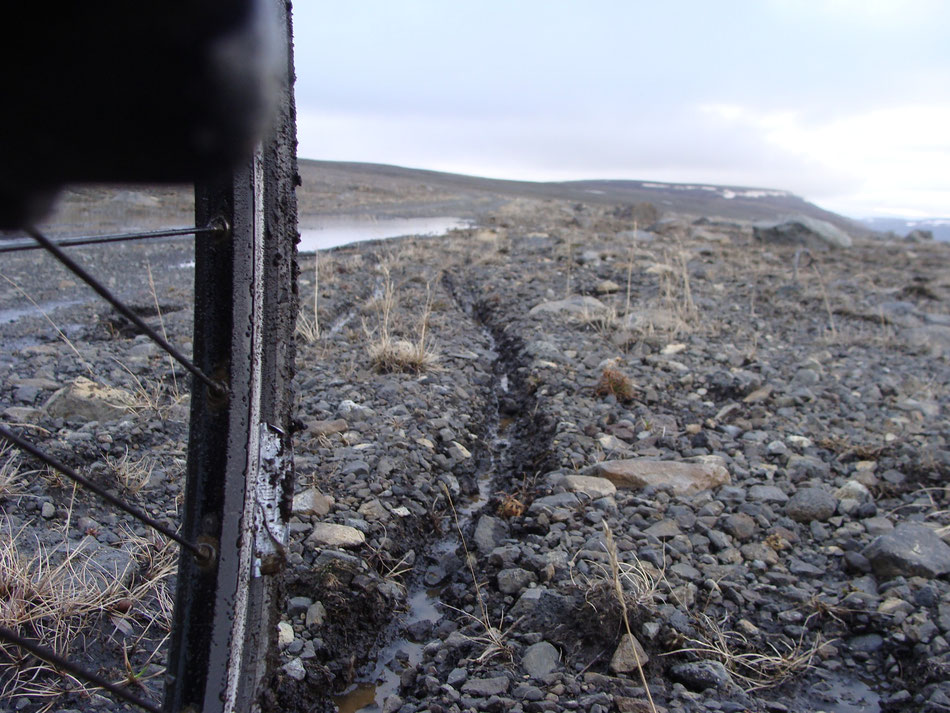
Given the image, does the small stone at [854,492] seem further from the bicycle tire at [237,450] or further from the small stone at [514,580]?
the bicycle tire at [237,450]

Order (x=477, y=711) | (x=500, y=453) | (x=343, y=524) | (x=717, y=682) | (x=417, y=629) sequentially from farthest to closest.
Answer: (x=500, y=453)
(x=343, y=524)
(x=417, y=629)
(x=717, y=682)
(x=477, y=711)

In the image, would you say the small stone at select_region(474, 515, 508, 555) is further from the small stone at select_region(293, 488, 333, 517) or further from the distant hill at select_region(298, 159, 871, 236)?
the distant hill at select_region(298, 159, 871, 236)

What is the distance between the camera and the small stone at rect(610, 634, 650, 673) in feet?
6.21

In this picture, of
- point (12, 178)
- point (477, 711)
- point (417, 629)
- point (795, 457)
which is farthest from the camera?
point (795, 457)

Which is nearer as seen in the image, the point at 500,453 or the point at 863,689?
the point at 863,689

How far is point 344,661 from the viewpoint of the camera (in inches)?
78.6

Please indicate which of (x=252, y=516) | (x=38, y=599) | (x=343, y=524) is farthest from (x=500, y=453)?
(x=252, y=516)

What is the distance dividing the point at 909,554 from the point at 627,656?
46.6 inches

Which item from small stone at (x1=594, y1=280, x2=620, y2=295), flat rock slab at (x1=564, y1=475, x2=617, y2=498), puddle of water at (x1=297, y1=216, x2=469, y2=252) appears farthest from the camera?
puddle of water at (x1=297, y1=216, x2=469, y2=252)

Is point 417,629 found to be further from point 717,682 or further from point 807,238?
point 807,238

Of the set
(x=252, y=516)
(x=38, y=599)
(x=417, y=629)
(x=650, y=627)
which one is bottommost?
(x=417, y=629)

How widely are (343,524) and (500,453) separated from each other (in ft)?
4.37

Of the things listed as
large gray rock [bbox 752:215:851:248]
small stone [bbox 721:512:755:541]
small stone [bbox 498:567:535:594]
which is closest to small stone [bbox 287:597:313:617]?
small stone [bbox 498:567:535:594]

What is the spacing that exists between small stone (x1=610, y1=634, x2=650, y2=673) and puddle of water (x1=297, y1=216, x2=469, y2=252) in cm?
833
